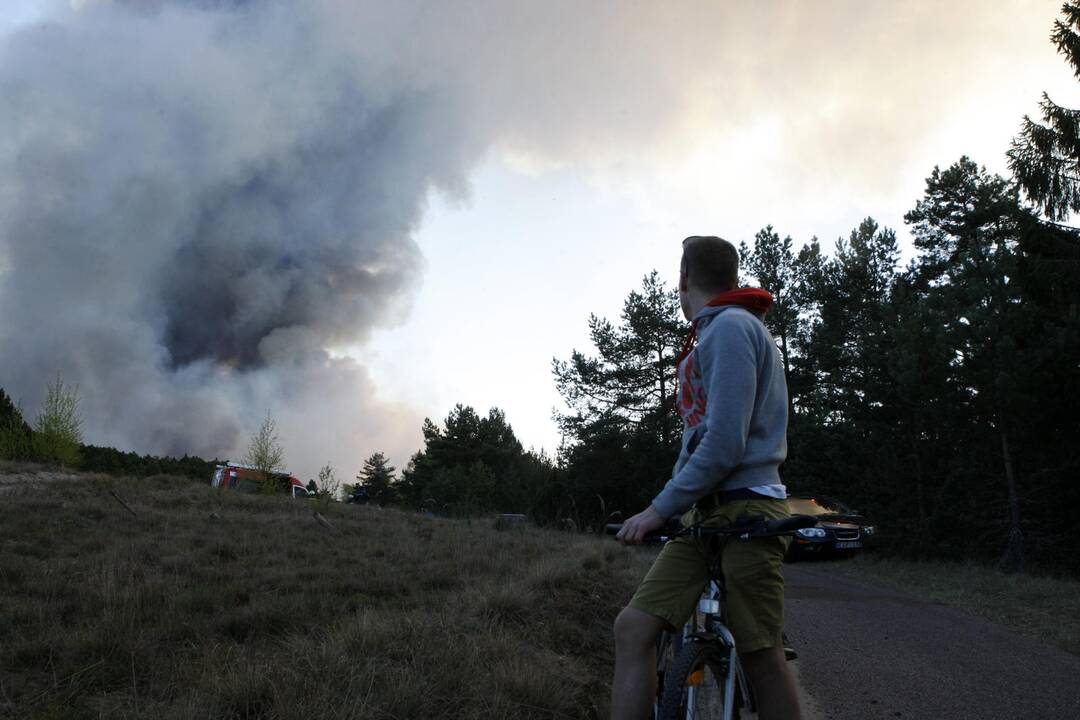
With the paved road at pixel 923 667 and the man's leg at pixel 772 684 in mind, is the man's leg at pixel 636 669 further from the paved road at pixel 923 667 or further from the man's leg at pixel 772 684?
the paved road at pixel 923 667

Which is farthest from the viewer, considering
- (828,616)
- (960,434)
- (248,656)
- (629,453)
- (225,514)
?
(629,453)

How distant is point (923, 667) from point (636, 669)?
4487 millimetres

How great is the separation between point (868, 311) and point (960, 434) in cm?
1166

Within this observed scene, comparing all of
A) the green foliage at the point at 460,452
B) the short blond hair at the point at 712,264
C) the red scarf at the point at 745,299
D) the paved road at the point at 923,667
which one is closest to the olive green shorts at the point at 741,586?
the red scarf at the point at 745,299

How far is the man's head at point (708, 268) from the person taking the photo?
2.30 m

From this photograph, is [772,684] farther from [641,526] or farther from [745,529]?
[641,526]

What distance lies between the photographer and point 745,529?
6.53ft

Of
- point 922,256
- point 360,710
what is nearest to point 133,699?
point 360,710

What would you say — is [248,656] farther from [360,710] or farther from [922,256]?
[922,256]

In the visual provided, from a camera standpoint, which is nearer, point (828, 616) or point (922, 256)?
point (828, 616)

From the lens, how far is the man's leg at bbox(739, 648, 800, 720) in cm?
200

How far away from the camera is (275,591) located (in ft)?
20.5

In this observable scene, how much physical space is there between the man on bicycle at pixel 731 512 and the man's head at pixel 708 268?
0.42 ft

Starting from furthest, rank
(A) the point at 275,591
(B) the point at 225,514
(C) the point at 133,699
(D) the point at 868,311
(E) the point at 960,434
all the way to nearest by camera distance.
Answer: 1. (D) the point at 868,311
2. (E) the point at 960,434
3. (B) the point at 225,514
4. (A) the point at 275,591
5. (C) the point at 133,699
